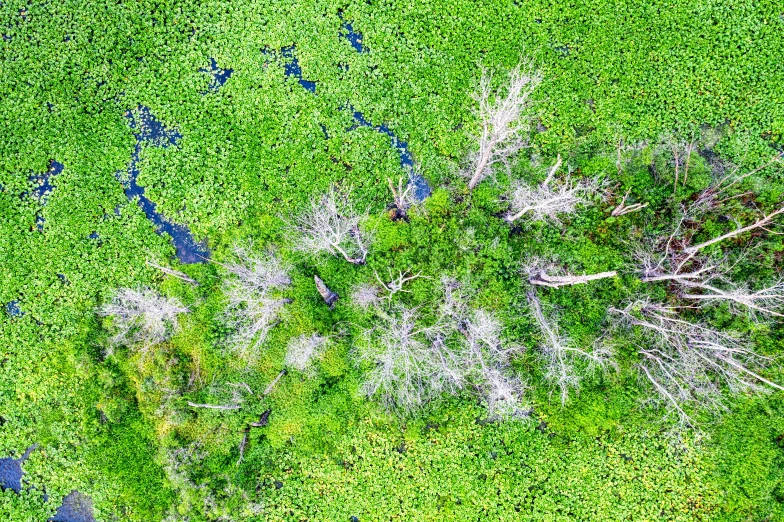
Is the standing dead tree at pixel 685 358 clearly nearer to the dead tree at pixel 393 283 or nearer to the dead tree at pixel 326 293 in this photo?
the dead tree at pixel 393 283

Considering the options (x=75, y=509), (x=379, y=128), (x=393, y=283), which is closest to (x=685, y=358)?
(x=393, y=283)

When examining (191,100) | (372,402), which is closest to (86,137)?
(191,100)

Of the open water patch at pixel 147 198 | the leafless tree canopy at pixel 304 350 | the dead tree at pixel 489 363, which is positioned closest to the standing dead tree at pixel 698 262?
the dead tree at pixel 489 363

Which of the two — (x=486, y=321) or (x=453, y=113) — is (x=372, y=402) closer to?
(x=486, y=321)

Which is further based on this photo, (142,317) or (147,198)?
(147,198)

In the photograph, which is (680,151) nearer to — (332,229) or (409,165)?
(409,165)

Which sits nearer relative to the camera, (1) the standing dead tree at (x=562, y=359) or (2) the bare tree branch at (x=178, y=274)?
(1) the standing dead tree at (x=562, y=359)
